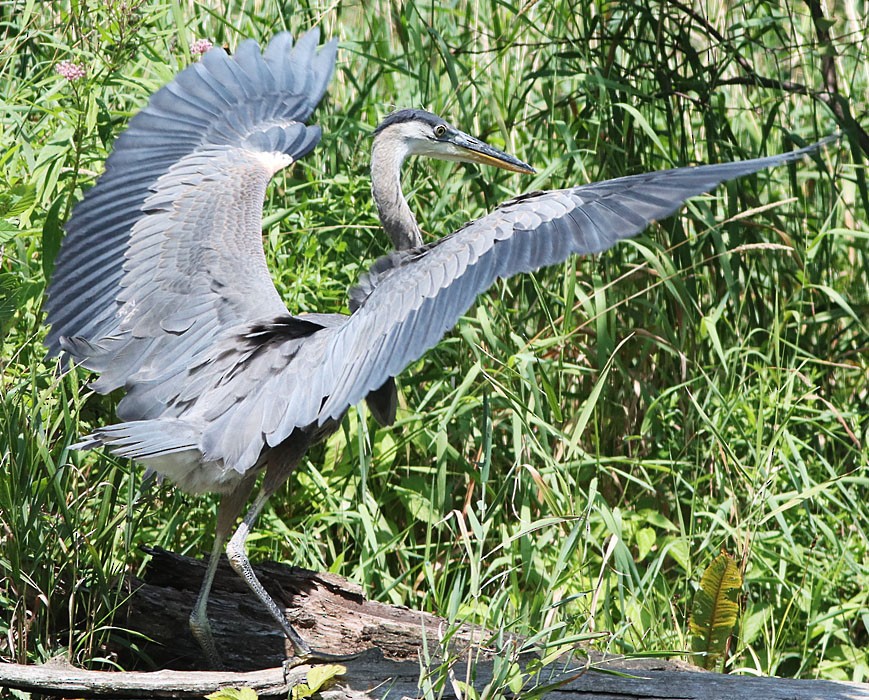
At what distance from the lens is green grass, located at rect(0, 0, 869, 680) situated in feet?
11.5

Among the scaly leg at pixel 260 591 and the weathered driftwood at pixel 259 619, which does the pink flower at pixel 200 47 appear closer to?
the scaly leg at pixel 260 591

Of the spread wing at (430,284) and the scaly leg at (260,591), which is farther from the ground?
the spread wing at (430,284)

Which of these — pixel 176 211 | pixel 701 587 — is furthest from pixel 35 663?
pixel 701 587

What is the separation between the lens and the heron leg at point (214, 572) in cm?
320

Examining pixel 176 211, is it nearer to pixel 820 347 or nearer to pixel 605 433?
pixel 605 433

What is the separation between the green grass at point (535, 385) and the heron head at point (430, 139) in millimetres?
233

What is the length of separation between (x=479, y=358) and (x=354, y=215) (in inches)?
32.9

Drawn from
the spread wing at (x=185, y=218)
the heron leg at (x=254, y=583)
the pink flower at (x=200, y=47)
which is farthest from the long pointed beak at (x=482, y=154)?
the heron leg at (x=254, y=583)

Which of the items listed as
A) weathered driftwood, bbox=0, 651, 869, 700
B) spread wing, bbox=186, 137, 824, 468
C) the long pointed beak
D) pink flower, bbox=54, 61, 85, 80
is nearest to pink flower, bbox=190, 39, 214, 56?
pink flower, bbox=54, 61, 85, 80

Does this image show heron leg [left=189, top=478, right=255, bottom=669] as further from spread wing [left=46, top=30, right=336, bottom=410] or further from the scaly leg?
spread wing [left=46, top=30, right=336, bottom=410]

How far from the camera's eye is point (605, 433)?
173 inches

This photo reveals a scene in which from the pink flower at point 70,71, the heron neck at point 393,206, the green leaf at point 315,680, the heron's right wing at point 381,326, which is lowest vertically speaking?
the green leaf at point 315,680

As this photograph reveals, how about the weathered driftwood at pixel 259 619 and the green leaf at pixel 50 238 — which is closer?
the weathered driftwood at pixel 259 619

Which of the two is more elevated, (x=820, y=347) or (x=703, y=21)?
(x=703, y=21)
